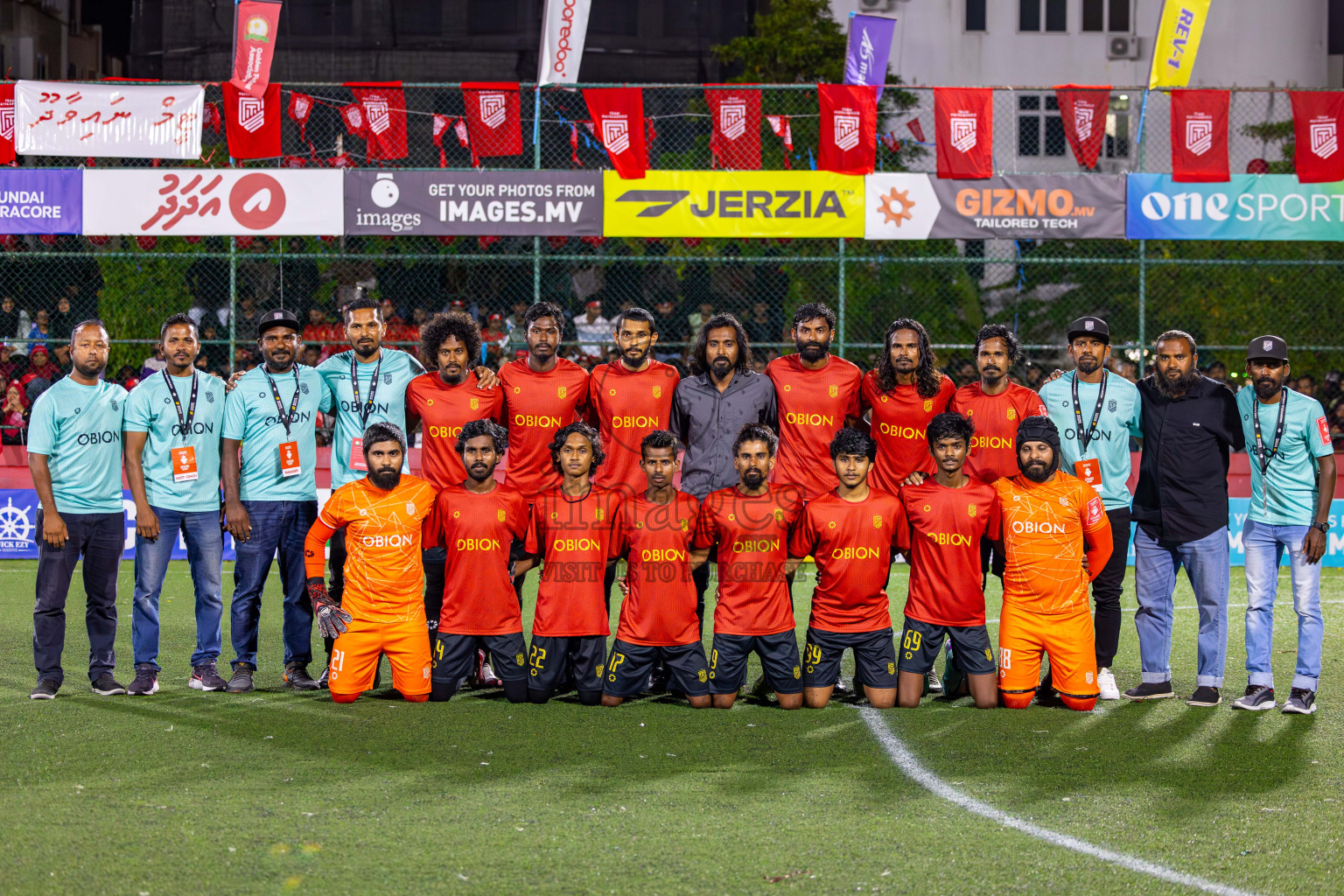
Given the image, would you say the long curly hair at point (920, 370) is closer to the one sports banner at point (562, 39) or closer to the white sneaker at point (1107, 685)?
the white sneaker at point (1107, 685)

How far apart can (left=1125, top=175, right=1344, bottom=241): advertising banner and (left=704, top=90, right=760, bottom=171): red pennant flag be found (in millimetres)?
3917

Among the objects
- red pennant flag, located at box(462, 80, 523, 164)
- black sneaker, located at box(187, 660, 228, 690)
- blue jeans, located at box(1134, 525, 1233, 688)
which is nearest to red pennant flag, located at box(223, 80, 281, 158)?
red pennant flag, located at box(462, 80, 523, 164)

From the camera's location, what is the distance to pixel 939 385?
7.33 meters

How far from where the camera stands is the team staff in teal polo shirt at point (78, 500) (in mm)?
6773

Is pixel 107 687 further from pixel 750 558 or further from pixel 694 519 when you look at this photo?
pixel 750 558

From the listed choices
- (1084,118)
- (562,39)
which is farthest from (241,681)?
(1084,118)

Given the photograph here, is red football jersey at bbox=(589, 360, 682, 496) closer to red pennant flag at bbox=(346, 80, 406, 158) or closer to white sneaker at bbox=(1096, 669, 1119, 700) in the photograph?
white sneaker at bbox=(1096, 669, 1119, 700)

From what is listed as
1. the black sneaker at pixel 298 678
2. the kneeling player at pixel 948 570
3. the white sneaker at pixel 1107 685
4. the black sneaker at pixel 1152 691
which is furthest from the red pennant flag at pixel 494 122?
the black sneaker at pixel 1152 691

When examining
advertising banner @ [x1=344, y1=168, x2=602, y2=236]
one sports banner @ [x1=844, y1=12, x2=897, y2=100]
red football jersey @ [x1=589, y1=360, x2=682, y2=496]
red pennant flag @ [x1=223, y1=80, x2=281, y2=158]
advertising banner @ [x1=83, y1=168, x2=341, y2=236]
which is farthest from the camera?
one sports banner @ [x1=844, y1=12, x2=897, y2=100]

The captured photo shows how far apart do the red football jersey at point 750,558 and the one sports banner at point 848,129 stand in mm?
7241

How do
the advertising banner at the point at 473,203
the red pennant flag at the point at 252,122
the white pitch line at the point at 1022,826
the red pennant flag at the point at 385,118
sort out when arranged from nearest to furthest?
the white pitch line at the point at 1022,826, the advertising banner at the point at 473,203, the red pennant flag at the point at 252,122, the red pennant flag at the point at 385,118

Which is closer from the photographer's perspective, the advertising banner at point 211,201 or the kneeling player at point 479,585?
the kneeling player at point 479,585

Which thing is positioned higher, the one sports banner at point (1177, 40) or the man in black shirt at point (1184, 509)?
the one sports banner at point (1177, 40)

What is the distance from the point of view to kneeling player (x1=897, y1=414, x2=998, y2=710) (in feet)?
22.1
